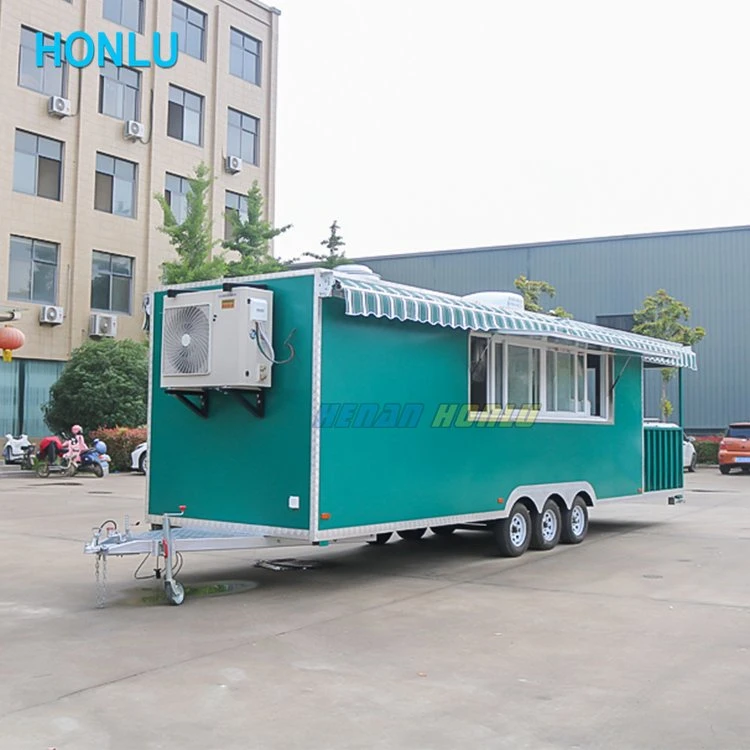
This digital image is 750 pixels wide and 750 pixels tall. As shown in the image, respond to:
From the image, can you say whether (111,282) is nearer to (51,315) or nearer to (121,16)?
(51,315)

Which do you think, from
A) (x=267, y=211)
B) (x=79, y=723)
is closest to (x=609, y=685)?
(x=79, y=723)

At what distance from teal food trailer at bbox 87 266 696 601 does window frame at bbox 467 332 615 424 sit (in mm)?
28

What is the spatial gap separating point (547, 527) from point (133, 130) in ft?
81.1

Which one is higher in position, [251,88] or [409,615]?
[251,88]

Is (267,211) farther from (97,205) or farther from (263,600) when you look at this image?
(263,600)

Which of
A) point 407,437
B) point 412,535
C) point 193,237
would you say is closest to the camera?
point 407,437

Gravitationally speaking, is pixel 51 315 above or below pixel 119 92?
below

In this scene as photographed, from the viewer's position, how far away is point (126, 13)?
105ft

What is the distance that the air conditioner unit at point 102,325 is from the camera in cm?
3038

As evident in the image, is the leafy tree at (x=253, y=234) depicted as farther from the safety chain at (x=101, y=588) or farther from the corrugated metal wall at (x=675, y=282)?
the safety chain at (x=101, y=588)

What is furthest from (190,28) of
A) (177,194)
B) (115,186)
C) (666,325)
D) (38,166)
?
(666,325)

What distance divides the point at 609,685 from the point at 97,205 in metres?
28.6

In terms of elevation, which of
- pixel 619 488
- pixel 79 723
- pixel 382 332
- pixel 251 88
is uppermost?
pixel 251 88

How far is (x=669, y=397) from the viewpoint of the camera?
126ft
